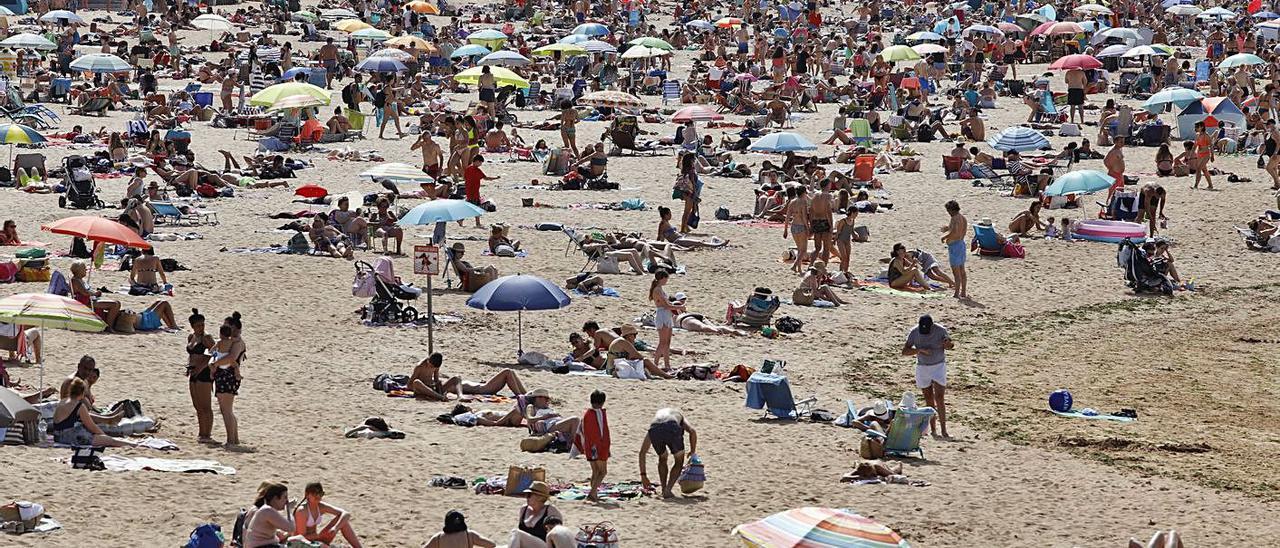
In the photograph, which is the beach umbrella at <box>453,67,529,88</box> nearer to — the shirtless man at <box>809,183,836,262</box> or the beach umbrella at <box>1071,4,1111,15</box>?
the shirtless man at <box>809,183,836,262</box>

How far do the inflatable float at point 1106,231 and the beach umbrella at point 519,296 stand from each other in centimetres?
943

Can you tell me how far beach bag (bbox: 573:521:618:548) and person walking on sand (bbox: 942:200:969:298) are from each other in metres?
8.99

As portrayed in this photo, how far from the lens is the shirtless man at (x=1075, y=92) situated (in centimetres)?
3397

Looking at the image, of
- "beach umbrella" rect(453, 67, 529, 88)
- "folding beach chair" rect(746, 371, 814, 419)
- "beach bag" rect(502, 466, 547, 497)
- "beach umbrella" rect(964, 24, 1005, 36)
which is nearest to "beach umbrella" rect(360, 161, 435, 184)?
"folding beach chair" rect(746, 371, 814, 419)

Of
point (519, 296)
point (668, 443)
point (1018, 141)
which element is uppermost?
point (1018, 141)

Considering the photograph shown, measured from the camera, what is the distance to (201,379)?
1291cm

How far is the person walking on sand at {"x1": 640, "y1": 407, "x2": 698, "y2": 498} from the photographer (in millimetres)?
11953

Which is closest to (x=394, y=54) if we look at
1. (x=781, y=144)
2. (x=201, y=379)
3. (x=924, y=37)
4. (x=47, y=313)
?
(x=924, y=37)

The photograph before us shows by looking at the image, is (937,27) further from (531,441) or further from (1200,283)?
(531,441)

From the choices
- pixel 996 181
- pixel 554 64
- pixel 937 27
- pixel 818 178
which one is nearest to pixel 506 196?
pixel 818 178

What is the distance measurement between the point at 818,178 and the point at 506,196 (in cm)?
427

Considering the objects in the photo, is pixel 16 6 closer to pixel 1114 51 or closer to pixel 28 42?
pixel 28 42

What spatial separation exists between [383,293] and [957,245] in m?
5.88

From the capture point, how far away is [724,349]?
17094mm
